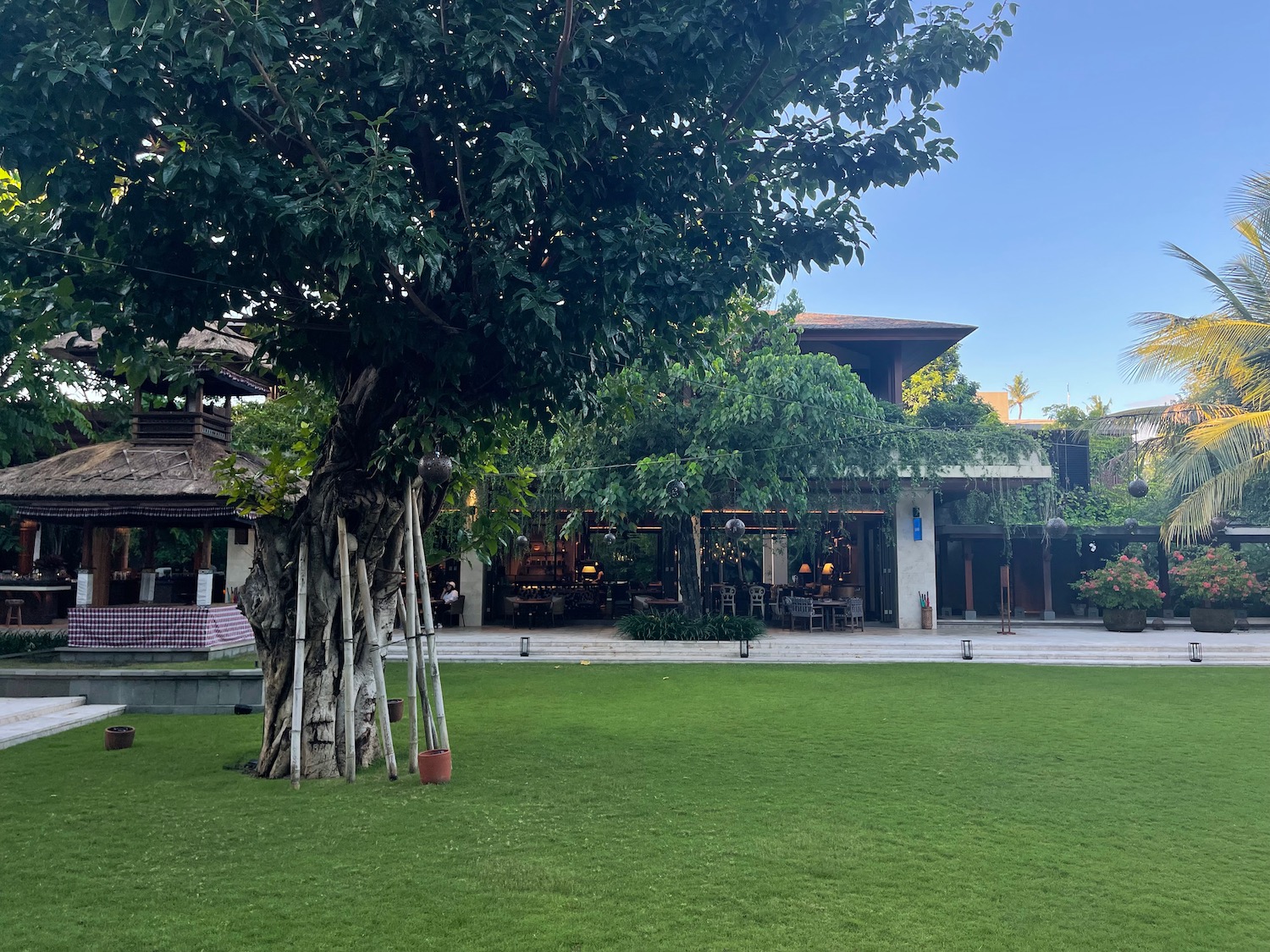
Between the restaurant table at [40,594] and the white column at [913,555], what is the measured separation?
17786mm

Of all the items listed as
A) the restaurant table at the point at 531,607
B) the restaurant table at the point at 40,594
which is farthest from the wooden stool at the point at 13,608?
the restaurant table at the point at 531,607

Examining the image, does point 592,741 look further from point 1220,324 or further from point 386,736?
point 1220,324

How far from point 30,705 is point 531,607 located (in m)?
11.3

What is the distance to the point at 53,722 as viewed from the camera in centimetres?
857

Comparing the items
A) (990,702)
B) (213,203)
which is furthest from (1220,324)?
(213,203)

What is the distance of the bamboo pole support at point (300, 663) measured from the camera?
615cm

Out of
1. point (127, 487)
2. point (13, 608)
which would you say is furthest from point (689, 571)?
point (13, 608)

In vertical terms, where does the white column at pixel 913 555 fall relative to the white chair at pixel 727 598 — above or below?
above

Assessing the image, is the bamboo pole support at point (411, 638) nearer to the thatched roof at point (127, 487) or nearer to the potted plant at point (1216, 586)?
the thatched roof at point (127, 487)

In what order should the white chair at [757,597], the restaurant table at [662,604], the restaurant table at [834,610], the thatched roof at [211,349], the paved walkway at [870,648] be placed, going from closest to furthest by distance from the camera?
the thatched roof at [211,349], the paved walkway at [870,648], the restaurant table at [662,604], the restaurant table at [834,610], the white chair at [757,597]

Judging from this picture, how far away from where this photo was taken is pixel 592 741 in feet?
25.8

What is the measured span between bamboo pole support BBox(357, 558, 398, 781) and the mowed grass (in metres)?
0.30

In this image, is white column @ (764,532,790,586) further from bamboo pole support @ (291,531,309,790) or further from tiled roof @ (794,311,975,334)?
bamboo pole support @ (291,531,309,790)

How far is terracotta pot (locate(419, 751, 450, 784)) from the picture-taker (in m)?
6.25
